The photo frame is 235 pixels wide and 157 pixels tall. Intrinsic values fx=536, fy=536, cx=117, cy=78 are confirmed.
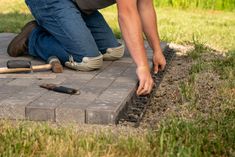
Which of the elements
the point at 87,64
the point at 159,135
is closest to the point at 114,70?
the point at 87,64

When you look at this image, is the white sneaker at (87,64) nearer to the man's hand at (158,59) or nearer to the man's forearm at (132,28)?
the man's hand at (158,59)

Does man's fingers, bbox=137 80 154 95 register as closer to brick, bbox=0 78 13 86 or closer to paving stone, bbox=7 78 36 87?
paving stone, bbox=7 78 36 87

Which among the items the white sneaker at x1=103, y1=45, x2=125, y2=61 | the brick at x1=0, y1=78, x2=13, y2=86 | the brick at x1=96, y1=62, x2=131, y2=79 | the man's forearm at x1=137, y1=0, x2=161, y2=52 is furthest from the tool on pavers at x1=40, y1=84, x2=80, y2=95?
the white sneaker at x1=103, y1=45, x2=125, y2=61

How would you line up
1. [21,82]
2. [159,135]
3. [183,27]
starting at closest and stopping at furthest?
1. [159,135]
2. [21,82]
3. [183,27]

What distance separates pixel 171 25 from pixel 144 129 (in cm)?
566

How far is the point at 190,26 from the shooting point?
843 centimetres

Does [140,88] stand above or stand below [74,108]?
below

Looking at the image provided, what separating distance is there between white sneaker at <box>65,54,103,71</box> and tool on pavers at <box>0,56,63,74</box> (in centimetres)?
13

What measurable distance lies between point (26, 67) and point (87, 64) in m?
0.48

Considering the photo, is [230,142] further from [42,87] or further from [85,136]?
[42,87]

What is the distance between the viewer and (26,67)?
391 cm

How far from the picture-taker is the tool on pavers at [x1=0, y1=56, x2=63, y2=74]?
12.7 ft

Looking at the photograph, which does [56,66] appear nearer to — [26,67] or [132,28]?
[26,67]

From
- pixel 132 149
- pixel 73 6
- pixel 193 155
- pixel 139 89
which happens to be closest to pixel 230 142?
pixel 193 155
